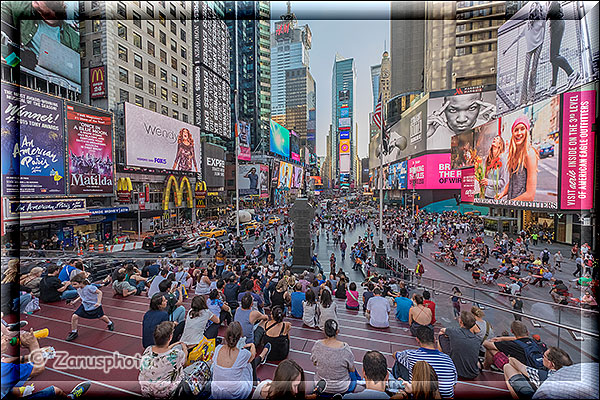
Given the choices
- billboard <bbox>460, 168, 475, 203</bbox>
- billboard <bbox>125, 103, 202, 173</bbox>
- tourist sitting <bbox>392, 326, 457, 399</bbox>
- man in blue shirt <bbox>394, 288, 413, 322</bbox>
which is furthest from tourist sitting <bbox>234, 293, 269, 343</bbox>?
billboard <bbox>460, 168, 475, 203</bbox>

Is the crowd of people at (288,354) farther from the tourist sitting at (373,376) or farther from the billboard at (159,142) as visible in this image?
the billboard at (159,142)

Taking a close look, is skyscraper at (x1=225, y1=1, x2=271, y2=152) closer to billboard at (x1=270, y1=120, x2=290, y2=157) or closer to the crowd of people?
billboard at (x1=270, y1=120, x2=290, y2=157)

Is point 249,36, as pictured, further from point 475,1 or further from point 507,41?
point 507,41

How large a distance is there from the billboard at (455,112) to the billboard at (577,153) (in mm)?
36594

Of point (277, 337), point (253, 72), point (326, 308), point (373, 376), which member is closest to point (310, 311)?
point (326, 308)

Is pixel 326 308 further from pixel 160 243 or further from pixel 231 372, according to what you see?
pixel 160 243

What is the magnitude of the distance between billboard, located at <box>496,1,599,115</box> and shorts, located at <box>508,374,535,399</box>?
87.0ft

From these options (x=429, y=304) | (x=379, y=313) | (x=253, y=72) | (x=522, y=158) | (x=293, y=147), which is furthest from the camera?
(x=293, y=147)

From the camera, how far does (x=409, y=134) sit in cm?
6812

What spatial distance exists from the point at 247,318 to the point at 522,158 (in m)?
29.9

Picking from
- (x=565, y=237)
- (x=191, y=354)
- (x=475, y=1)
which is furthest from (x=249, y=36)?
(x=191, y=354)

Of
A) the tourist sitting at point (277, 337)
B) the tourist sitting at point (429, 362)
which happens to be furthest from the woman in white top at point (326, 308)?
the tourist sitting at point (429, 362)

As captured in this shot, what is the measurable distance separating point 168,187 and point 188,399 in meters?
33.6

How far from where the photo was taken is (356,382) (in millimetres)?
3189
